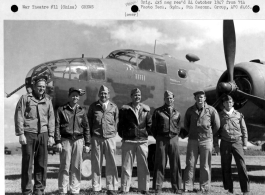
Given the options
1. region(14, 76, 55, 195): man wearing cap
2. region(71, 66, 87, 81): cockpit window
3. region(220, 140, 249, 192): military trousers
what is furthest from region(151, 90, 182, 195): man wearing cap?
region(71, 66, 87, 81): cockpit window

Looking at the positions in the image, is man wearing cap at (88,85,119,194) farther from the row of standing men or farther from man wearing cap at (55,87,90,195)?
man wearing cap at (55,87,90,195)

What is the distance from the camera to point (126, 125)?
654cm

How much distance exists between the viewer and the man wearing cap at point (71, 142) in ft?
20.3

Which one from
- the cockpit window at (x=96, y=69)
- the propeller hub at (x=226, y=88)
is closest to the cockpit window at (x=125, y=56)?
the cockpit window at (x=96, y=69)

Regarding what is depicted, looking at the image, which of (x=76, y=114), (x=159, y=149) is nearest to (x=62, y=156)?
(x=76, y=114)

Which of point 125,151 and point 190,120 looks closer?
point 125,151

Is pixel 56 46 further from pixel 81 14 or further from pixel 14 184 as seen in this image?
pixel 14 184

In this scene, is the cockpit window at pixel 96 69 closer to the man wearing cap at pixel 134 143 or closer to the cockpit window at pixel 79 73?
the cockpit window at pixel 79 73

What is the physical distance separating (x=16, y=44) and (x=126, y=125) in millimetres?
3181

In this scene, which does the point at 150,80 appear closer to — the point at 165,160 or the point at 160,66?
the point at 160,66

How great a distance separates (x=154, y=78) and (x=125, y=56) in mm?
1113

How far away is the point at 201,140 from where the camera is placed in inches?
265

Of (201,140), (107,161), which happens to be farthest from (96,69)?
(201,140)

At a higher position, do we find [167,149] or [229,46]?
[229,46]
